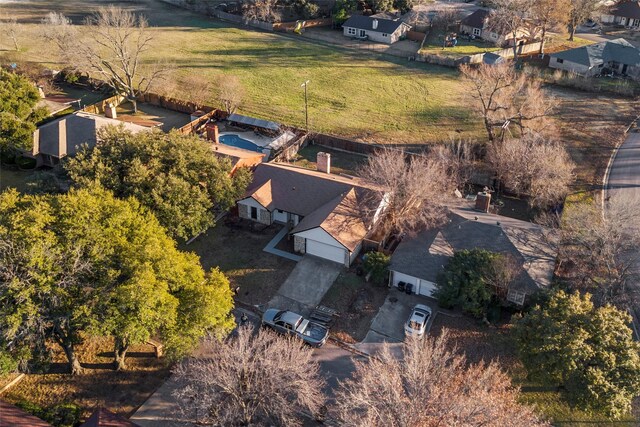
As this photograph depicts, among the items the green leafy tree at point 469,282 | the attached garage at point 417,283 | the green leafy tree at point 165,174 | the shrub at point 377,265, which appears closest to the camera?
the green leafy tree at point 469,282

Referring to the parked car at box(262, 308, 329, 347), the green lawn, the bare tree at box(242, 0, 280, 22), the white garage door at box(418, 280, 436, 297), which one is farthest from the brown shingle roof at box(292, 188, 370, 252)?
the bare tree at box(242, 0, 280, 22)

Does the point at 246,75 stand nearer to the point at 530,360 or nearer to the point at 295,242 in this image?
the point at 295,242

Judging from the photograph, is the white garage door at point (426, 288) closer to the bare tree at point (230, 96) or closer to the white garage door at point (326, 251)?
the white garage door at point (326, 251)

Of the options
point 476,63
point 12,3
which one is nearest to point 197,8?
point 12,3

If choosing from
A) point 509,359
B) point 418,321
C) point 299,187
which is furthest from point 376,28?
point 509,359

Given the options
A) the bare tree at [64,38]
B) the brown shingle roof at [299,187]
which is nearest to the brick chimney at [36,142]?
the bare tree at [64,38]

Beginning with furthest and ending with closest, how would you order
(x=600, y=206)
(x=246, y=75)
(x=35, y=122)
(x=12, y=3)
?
(x=12, y=3), (x=246, y=75), (x=35, y=122), (x=600, y=206)

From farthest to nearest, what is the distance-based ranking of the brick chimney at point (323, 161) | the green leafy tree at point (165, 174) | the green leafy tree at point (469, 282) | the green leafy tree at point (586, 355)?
the brick chimney at point (323, 161) < the green leafy tree at point (165, 174) < the green leafy tree at point (469, 282) < the green leafy tree at point (586, 355)

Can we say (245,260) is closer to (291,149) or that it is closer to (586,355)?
(291,149)
